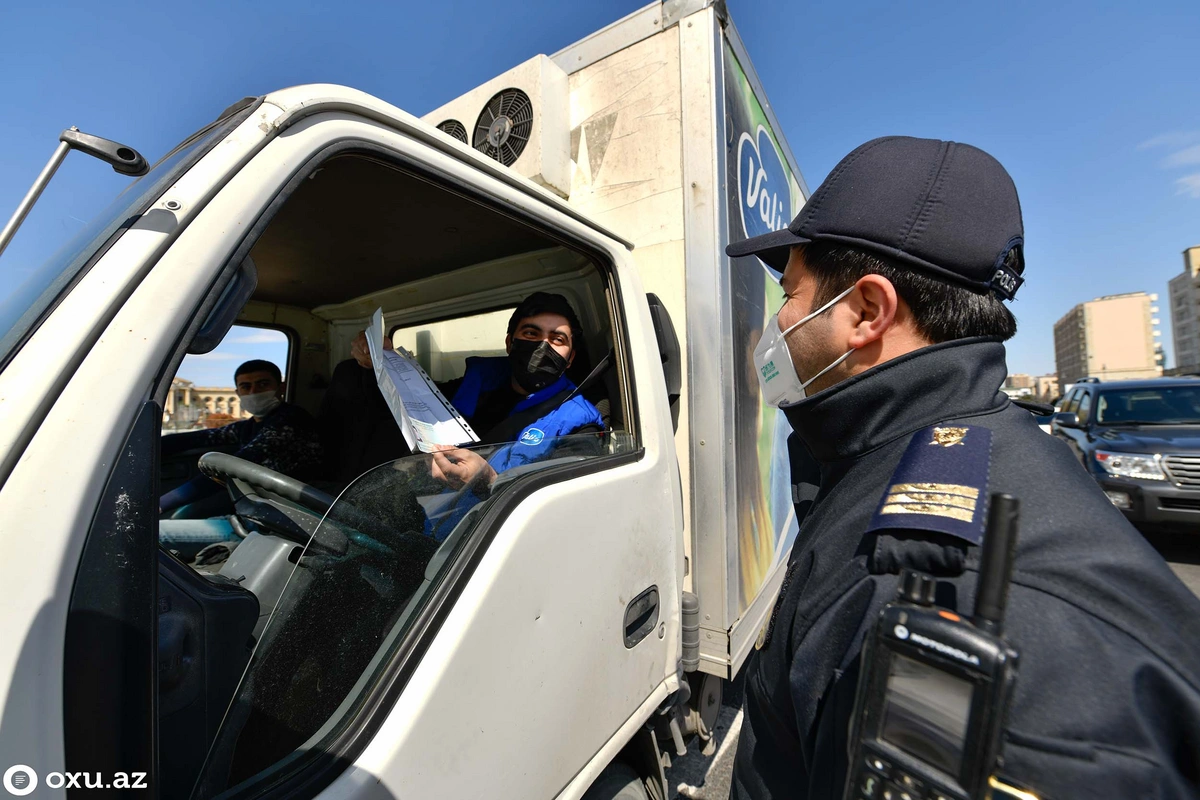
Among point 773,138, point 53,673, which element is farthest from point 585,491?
point 773,138

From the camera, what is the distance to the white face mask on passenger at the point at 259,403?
3215 millimetres

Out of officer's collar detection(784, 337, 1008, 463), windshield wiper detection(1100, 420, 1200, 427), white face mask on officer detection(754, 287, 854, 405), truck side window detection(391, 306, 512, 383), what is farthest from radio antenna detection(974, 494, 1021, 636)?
windshield wiper detection(1100, 420, 1200, 427)

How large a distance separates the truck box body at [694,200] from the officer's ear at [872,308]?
3.27ft

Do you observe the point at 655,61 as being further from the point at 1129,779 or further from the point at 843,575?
the point at 1129,779

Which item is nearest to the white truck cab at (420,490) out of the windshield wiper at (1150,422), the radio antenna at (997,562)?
the radio antenna at (997,562)

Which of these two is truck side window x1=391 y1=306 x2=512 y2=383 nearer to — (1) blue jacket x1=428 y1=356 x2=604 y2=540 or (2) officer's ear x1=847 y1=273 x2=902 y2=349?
(1) blue jacket x1=428 y1=356 x2=604 y2=540

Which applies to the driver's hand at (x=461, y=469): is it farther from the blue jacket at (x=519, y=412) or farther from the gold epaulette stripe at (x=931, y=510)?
the gold epaulette stripe at (x=931, y=510)

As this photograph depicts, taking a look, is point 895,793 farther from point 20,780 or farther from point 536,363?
point 536,363

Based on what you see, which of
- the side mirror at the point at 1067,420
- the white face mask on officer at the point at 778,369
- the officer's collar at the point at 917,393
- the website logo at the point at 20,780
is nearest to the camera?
the website logo at the point at 20,780

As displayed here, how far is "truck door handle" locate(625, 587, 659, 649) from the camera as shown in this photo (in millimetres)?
1566

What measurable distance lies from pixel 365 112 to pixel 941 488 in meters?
1.22

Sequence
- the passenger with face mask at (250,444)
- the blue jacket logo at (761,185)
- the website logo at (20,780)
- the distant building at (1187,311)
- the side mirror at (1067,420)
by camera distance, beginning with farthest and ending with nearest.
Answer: the distant building at (1187,311) < the side mirror at (1067,420) < the blue jacket logo at (761,185) < the passenger with face mask at (250,444) < the website logo at (20,780)

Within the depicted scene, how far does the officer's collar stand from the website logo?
1.16 m

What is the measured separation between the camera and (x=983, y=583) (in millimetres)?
601
